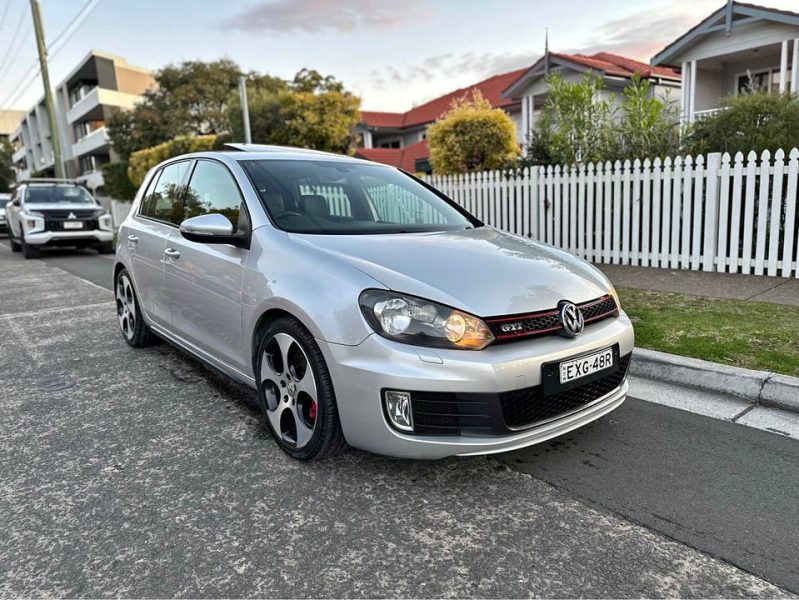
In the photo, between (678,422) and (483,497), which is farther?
(678,422)

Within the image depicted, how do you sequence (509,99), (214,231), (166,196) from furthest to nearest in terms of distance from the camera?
(509,99)
(166,196)
(214,231)

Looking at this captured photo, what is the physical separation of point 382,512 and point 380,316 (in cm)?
84

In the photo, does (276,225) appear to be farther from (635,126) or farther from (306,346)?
(635,126)

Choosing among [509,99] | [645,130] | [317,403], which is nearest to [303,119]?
[509,99]

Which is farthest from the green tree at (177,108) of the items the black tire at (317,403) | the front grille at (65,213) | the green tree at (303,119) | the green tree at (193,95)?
the black tire at (317,403)

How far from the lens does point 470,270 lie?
2852 mm

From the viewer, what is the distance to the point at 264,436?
11.1 ft

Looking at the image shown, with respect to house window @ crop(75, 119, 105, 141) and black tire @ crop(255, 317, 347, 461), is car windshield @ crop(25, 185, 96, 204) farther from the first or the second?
house window @ crop(75, 119, 105, 141)

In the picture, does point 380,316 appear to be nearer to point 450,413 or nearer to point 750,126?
point 450,413

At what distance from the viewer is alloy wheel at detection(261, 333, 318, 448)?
2.91 meters

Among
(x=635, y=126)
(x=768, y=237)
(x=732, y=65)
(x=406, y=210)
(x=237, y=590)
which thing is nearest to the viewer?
(x=237, y=590)

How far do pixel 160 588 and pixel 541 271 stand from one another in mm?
2129

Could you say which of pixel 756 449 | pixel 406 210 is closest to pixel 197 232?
pixel 406 210

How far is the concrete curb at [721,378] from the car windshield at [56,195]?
46.4ft
